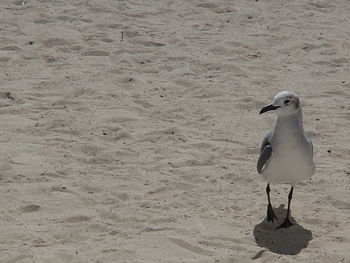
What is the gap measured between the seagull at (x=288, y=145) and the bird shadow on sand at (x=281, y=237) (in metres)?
0.36

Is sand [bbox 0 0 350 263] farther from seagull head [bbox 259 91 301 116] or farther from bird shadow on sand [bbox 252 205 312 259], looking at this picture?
seagull head [bbox 259 91 301 116]

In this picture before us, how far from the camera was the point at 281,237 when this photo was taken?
4.78m

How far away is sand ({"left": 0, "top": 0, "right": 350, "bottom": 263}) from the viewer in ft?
15.5

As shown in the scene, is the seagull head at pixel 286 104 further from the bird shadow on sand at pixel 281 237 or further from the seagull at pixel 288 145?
the bird shadow on sand at pixel 281 237

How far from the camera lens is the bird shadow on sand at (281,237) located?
182 inches

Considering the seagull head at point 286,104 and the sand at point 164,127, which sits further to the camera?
the sand at point 164,127

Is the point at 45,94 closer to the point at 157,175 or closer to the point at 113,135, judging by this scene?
the point at 113,135

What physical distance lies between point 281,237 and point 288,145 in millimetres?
623

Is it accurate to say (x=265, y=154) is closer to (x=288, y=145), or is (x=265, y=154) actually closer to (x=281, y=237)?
(x=288, y=145)

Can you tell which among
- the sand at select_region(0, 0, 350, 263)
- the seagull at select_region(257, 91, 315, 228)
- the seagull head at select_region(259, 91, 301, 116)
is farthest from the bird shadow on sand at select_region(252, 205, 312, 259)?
the seagull head at select_region(259, 91, 301, 116)

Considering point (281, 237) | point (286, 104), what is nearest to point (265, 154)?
point (286, 104)

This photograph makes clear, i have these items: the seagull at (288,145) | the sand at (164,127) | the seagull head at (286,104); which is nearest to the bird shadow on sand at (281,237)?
the sand at (164,127)

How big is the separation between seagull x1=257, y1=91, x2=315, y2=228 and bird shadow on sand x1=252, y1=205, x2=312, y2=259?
36cm

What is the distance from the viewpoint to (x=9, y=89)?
282 inches
